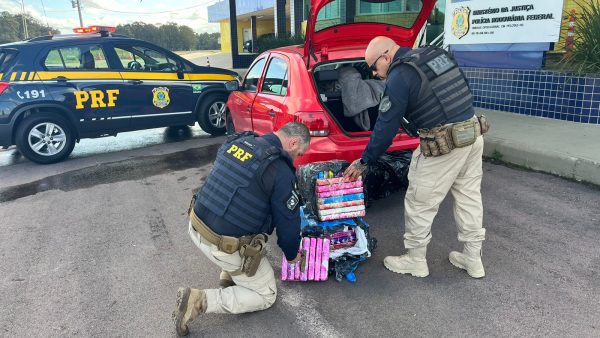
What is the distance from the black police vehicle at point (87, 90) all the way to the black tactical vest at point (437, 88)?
12.4 ft

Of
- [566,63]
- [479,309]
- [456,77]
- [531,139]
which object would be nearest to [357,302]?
[479,309]

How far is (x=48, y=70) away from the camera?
6.51m

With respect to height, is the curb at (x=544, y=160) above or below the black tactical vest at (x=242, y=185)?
below

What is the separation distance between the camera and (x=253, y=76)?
18.2 feet

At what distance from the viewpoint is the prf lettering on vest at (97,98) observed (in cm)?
671

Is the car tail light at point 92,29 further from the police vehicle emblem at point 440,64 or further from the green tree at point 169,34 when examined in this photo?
the green tree at point 169,34

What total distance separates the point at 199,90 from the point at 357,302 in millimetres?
5759

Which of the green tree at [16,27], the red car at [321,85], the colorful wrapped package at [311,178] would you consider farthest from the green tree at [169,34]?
the colorful wrapped package at [311,178]

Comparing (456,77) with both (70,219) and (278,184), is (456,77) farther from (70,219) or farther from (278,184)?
(70,219)

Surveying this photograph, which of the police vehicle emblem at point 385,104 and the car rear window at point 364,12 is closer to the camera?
the police vehicle emblem at point 385,104

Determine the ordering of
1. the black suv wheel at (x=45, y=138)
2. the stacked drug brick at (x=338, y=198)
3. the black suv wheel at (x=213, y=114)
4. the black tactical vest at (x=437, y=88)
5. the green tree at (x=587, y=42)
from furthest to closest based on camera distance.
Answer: the black suv wheel at (x=213, y=114) < the black suv wheel at (x=45, y=138) < the green tree at (x=587, y=42) < the stacked drug brick at (x=338, y=198) < the black tactical vest at (x=437, y=88)

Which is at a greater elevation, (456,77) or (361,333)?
(456,77)

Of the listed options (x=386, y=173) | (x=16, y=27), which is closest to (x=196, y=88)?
(x=386, y=173)

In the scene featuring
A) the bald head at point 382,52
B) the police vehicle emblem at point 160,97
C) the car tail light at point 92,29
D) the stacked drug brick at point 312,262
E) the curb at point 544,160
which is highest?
the car tail light at point 92,29
